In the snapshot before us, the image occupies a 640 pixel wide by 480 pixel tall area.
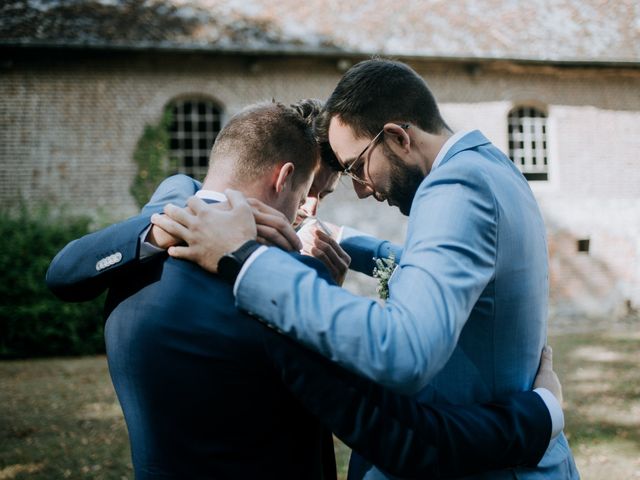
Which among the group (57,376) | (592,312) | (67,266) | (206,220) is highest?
(206,220)

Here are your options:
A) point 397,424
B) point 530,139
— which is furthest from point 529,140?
point 397,424

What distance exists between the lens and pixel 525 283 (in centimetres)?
179

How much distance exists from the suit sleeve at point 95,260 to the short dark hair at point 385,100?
859 mm

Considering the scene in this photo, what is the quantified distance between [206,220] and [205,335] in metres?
0.33

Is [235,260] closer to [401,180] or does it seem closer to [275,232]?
[275,232]

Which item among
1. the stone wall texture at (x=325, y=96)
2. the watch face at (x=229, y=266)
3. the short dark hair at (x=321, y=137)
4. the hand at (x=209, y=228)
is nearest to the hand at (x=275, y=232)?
the hand at (x=209, y=228)

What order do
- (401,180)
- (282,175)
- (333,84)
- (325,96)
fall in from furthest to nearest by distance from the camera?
(333,84), (325,96), (401,180), (282,175)

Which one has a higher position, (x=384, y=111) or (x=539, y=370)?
(x=384, y=111)

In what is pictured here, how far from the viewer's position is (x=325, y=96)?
44.0ft

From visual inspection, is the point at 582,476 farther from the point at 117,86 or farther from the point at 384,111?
the point at 117,86

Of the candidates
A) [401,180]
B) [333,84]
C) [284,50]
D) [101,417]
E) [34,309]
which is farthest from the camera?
[333,84]

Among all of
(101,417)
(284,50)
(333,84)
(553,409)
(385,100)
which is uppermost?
(284,50)

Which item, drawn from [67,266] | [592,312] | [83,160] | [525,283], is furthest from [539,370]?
[592,312]

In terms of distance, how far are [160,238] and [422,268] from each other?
793 millimetres
